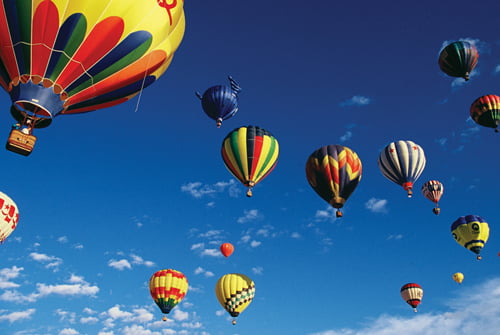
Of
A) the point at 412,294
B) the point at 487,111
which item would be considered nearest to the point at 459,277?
the point at 412,294

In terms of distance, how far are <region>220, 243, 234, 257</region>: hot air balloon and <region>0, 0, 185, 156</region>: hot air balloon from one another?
66.7ft

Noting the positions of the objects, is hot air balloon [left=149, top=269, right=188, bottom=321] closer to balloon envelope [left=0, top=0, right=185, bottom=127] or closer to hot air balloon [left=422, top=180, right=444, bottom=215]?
balloon envelope [left=0, top=0, right=185, bottom=127]

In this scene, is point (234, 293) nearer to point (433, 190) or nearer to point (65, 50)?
point (433, 190)

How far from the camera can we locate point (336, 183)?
2108 centimetres

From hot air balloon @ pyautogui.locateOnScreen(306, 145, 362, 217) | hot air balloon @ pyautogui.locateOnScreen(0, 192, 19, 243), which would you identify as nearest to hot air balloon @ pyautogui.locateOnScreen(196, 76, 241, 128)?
hot air balloon @ pyautogui.locateOnScreen(306, 145, 362, 217)

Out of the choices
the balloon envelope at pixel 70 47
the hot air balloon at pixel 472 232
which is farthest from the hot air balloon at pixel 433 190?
the balloon envelope at pixel 70 47

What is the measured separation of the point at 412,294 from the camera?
36188mm

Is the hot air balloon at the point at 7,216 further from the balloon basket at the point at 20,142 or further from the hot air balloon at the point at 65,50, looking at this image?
the balloon basket at the point at 20,142

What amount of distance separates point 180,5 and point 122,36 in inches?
106

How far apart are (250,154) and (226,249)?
41.4 ft

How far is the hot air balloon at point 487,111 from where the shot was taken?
26.5 meters

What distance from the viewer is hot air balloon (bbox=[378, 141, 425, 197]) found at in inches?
996

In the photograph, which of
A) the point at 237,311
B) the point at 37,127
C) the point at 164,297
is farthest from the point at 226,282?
the point at 37,127

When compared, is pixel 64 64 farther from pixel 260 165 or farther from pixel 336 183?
pixel 336 183
